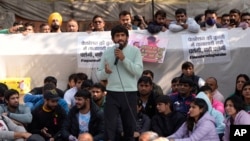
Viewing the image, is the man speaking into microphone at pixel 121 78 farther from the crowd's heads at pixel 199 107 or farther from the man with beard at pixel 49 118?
the man with beard at pixel 49 118

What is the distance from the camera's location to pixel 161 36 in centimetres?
1043

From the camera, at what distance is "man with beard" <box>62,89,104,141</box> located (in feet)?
27.3

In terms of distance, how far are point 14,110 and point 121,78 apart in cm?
214

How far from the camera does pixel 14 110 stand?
8.62 metres

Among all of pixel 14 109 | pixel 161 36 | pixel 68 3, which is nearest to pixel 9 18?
pixel 68 3

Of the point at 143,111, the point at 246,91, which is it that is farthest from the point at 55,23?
the point at 246,91

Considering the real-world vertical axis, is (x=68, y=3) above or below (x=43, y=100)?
above

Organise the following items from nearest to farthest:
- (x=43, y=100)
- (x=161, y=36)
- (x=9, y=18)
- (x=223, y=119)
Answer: (x=223, y=119) < (x=43, y=100) < (x=161, y=36) < (x=9, y=18)

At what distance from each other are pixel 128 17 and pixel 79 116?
267 cm

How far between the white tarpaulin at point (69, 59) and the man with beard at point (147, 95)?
139 centimetres

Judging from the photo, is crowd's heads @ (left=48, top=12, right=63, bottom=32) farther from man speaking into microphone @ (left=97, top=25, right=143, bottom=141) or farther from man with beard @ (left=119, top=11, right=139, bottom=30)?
man speaking into microphone @ (left=97, top=25, right=143, bottom=141)

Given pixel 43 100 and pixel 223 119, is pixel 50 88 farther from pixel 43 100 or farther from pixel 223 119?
pixel 223 119

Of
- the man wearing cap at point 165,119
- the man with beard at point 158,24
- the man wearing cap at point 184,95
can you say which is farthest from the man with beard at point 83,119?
the man with beard at point 158,24

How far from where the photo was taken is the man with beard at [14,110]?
8461mm
